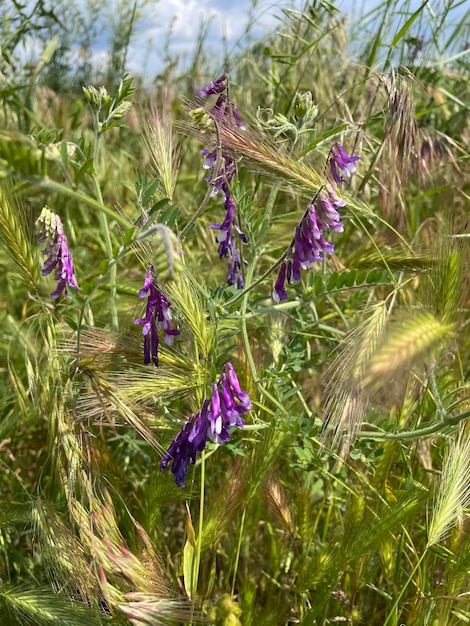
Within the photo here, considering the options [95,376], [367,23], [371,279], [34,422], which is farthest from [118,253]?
[367,23]

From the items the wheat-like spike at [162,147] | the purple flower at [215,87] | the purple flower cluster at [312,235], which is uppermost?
the purple flower at [215,87]

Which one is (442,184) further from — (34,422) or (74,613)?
(74,613)

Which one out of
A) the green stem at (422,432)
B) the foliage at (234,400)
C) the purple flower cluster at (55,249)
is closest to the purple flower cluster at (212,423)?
the foliage at (234,400)

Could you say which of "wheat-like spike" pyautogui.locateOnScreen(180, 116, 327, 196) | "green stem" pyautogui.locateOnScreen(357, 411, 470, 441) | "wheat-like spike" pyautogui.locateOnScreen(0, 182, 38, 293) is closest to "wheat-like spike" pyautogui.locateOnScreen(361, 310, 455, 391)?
"green stem" pyautogui.locateOnScreen(357, 411, 470, 441)

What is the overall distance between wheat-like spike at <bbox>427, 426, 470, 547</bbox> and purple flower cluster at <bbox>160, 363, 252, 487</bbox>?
0.33 meters

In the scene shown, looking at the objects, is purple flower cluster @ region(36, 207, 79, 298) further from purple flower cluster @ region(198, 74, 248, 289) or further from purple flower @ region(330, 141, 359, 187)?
purple flower @ region(330, 141, 359, 187)

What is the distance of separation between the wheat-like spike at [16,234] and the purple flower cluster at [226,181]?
33 cm

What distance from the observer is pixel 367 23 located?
6.97ft

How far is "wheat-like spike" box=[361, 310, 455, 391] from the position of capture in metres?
0.71

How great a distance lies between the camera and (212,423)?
92cm

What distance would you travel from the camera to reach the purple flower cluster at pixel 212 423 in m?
0.93

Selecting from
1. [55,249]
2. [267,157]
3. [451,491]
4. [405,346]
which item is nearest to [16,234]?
[55,249]

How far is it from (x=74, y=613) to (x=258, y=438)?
441mm

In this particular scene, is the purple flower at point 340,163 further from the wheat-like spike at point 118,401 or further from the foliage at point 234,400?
the wheat-like spike at point 118,401
